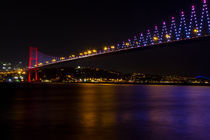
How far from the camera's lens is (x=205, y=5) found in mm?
42250

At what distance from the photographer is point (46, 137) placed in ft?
20.9

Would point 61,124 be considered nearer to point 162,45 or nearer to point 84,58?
point 162,45

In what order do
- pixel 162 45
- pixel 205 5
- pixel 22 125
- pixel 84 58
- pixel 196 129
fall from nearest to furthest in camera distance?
1. pixel 196 129
2. pixel 22 125
3. pixel 162 45
4. pixel 205 5
5. pixel 84 58

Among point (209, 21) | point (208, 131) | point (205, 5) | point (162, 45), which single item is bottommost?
point (208, 131)

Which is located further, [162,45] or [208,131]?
[162,45]

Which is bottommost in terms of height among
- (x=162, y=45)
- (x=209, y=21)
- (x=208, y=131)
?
(x=208, y=131)

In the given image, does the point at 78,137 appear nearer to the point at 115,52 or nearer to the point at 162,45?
the point at 162,45

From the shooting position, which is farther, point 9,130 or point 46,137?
point 9,130

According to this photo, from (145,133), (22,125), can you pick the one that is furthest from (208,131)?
(22,125)

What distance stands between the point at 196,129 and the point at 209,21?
112 ft

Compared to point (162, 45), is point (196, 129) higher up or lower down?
lower down

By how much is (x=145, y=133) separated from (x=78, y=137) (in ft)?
4.86

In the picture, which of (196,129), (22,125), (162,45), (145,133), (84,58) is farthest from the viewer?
(84,58)

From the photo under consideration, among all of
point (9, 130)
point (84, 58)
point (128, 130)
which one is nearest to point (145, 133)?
point (128, 130)
